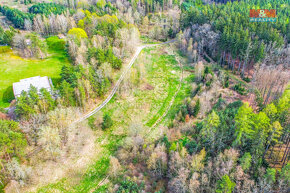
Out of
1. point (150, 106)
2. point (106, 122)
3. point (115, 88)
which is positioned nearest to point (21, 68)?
point (115, 88)

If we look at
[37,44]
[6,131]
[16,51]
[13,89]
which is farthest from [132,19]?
[6,131]

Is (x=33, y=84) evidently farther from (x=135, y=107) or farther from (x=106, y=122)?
(x=135, y=107)

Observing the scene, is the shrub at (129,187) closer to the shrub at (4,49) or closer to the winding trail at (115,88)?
the winding trail at (115,88)

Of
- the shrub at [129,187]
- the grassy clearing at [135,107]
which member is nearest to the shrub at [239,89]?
the grassy clearing at [135,107]

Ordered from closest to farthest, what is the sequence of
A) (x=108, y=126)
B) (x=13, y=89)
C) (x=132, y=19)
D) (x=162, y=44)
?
1. (x=108, y=126)
2. (x=13, y=89)
3. (x=162, y=44)
4. (x=132, y=19)

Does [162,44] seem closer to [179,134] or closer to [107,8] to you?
[107,8]

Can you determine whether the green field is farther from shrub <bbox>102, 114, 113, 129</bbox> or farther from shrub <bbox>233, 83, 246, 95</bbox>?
shrub <bbox>233, 83, 246, 95</bbox>
